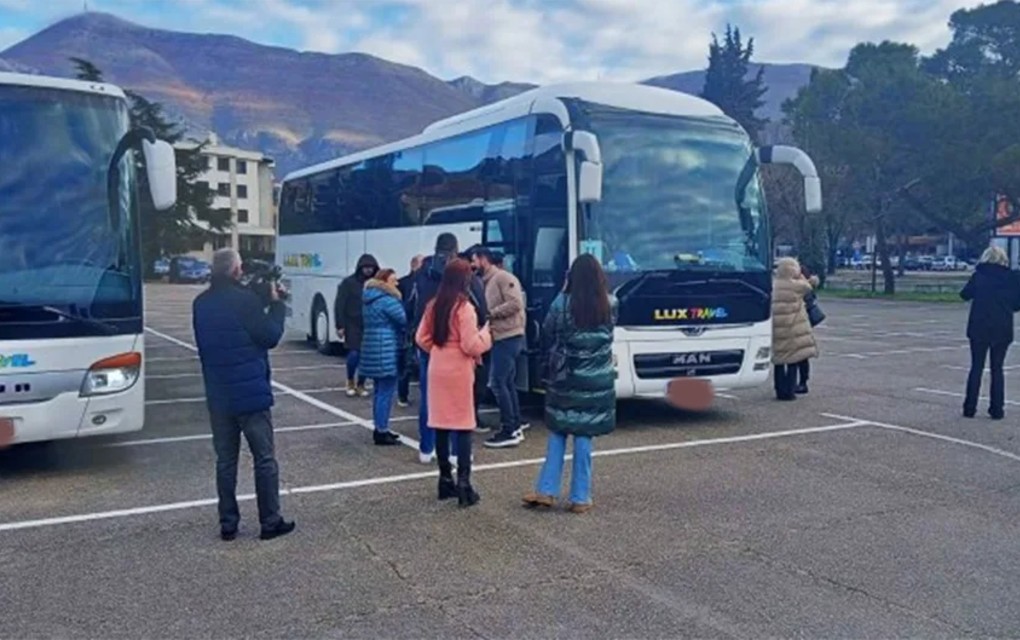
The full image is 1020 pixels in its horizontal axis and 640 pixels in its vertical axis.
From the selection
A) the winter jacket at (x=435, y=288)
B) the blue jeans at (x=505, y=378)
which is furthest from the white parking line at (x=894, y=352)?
the winter jacket at (x=435, y=288)

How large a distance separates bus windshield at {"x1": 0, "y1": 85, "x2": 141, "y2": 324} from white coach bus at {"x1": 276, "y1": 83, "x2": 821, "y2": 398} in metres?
4.02

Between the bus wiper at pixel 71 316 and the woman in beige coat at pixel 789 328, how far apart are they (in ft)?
24.5

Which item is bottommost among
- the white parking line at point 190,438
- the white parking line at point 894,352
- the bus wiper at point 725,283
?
the white parking line at point 894,352

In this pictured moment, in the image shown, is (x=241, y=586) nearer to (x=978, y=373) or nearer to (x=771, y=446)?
(x=771, y=446)

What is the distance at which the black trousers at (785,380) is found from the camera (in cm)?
1122

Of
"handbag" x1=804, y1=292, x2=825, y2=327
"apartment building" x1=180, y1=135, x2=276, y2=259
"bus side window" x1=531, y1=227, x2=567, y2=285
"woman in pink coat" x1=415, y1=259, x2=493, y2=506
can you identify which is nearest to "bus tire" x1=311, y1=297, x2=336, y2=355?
"bus side window" x1=531, y1=227, x2=567, y2=285

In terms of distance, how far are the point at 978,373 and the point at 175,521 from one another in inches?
335

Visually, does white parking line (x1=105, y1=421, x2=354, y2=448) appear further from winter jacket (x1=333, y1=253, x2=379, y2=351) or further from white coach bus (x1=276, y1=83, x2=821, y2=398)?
white coach bus (x1=276, y1=83, x2=821, y2=398)

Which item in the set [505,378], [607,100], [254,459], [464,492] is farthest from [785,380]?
[254,459]

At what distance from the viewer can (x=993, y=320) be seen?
1005cm

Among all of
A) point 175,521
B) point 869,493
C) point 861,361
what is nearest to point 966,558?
point 869,493

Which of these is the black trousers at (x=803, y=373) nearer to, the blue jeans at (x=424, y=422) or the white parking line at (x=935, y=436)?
the white parking line at (x=935, y=436)

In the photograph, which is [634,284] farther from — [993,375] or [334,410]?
[993,375]

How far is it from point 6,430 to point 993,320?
9.81 meters
